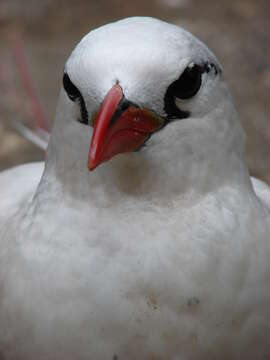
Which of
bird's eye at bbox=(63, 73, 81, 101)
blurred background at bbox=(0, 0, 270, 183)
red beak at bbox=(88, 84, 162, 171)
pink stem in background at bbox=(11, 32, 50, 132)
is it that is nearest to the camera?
red beak at bbox=(88, 84, 162, 171)

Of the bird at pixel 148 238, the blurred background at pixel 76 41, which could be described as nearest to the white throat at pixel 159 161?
the bird at pixel 148 238

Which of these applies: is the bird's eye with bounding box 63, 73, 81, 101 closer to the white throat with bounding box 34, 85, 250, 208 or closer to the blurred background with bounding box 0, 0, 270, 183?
the white throat with bounding box 34, 85, 250, 208

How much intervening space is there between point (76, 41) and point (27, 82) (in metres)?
0.68

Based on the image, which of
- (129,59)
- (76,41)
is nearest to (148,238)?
(129,59)

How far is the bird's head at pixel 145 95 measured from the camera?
1732 millimetres

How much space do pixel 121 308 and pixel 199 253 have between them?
0.82 feet

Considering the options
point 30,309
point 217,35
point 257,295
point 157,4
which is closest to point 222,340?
point 257,295

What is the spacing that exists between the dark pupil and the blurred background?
2269 mm

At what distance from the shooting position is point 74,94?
184cm

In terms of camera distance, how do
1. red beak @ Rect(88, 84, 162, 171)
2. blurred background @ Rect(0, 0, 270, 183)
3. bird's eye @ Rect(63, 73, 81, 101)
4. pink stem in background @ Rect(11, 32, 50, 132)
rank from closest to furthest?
red beak @ Rect(88, 84, 162, 171), bird's eye @ Rect(63, 73, 81, 101), pink stem in background @ Rect(11, 32, 50, 132), blurred background @ Rect(0, 0, 270, 183)

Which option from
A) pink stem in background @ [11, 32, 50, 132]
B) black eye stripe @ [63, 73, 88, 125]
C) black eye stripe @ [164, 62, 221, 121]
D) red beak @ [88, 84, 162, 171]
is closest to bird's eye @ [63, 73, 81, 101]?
black eye stripe @ [63, 73, 88, 125]

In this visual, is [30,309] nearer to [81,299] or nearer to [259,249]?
[81,299]

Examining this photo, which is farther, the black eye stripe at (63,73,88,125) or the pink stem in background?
the pink stem in background

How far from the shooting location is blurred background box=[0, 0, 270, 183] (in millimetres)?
4414
